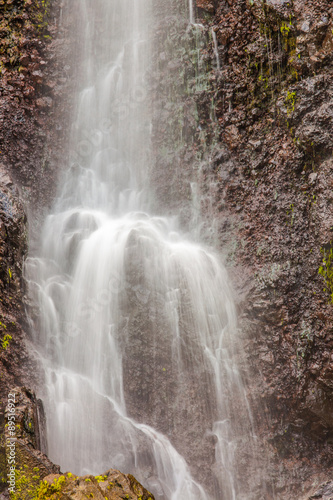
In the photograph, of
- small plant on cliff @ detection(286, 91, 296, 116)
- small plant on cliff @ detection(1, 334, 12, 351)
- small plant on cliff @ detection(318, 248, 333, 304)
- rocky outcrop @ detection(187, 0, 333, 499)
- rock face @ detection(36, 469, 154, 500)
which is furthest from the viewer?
small plant on cliff @ detection(286, 91, 296, 116)

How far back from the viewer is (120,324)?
9.03 metres

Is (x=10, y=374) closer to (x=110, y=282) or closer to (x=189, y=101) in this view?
(x=110, y=282)

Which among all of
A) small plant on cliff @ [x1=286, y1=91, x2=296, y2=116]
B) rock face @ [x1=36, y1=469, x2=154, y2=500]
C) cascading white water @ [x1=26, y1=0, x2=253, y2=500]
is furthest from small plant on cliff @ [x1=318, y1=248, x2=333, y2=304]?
rock face @ [x1=36, y1=469, x2=154, y2=500]

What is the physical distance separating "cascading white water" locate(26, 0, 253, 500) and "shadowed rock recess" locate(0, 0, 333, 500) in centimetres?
30

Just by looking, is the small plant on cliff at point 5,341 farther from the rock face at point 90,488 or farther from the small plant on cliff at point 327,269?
the small plant on cliff at point 327,269

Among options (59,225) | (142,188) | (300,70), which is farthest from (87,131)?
(300,70)

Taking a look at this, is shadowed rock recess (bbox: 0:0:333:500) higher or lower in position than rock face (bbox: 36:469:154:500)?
higher

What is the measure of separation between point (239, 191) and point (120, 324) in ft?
14.8

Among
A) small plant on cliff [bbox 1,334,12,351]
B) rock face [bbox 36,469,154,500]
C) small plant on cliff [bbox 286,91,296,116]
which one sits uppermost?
small plant on cliff [bbox 286,91,296,116]

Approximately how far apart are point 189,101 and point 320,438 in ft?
30.6

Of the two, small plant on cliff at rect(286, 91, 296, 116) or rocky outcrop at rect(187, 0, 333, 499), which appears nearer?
rocky outcrop at rect(187, 0, 333, 499)

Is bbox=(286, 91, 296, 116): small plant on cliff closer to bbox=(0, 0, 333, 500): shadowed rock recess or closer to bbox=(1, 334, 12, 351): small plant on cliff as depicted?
bbox=(0, 0, 333, 500): shadowed rock recess

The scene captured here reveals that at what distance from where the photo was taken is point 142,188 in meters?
11.7

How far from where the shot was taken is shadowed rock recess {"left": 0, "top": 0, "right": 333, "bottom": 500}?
313 inches
